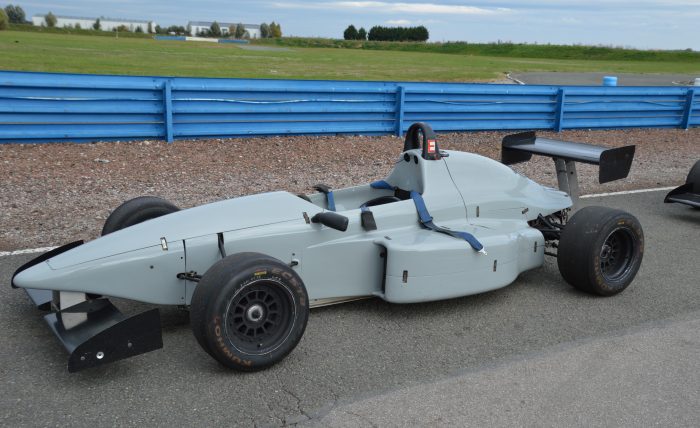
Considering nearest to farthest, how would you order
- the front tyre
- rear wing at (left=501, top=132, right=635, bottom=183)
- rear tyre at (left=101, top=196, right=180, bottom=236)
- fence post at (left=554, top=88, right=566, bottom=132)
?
the front tyre
rear tyre at (left=101, top=196, right=180, bottom=236)
rear wing at (left=501, top=132, right=635, bottom=183)
fence post at (left=554, top=88, right=566, bottom=132)

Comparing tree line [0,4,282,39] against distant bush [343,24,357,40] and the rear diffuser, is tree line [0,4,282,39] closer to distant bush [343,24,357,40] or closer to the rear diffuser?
distant bush [343,24,357,40]

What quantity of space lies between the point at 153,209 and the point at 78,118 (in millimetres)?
6621

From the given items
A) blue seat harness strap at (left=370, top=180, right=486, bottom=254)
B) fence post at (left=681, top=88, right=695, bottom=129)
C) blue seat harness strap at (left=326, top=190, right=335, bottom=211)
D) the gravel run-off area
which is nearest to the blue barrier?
the gravel run-off area

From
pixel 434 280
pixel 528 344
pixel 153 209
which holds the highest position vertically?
pixel 153 209

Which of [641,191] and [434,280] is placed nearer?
[434,280]

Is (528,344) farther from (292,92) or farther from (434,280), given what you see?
(292,92)

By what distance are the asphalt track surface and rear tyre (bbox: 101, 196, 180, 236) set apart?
0.62 metres

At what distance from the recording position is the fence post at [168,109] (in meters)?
11.3

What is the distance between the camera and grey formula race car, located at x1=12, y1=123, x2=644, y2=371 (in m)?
4.05

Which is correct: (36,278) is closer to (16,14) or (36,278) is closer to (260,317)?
(260,317)

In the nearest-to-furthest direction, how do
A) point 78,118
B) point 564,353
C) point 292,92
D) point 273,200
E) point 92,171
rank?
point 564,353 < point 273,200 < point 92,171 < point 78,118 < point 292,92

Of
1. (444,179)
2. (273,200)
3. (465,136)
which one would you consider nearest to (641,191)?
(465,136)

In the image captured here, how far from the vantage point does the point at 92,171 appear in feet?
32.5

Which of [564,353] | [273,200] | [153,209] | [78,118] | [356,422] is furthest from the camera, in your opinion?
[78,118]
